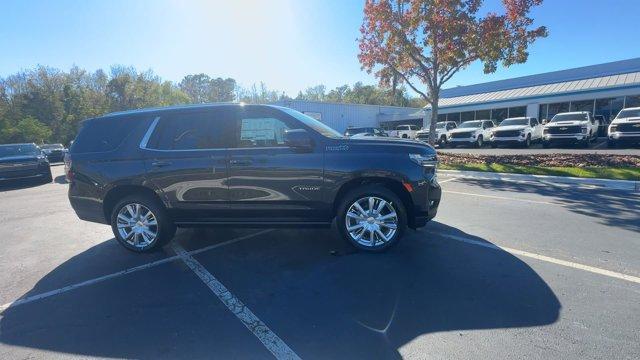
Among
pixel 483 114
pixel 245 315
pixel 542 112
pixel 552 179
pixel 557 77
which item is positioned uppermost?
pixel 557 77

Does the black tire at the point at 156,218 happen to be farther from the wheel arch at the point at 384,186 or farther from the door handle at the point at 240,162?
the wheel arch at the point at 384,186

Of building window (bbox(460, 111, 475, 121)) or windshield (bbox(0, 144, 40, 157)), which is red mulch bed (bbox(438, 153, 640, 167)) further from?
building window (bbox(460, 111, 475, 121))

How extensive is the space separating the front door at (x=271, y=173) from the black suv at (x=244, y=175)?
13 millimetres

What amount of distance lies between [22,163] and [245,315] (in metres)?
Answer: 14.5

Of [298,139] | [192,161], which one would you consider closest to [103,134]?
[192,161]

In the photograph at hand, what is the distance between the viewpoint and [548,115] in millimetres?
28016

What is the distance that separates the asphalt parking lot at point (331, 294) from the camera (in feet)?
9.09

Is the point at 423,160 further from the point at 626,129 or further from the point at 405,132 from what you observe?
the point at 405,132

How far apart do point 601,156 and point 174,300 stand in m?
14.7

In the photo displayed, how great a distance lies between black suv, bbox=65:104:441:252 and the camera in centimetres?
455

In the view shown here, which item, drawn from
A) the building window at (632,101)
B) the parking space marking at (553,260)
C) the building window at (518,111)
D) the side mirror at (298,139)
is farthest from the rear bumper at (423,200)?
the building window at (518,111)

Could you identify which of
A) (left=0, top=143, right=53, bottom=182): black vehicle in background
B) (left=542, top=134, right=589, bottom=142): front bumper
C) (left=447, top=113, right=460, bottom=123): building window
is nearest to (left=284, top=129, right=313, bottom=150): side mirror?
(left=0, top=143, right=53, bottom=182): black vehicle in background

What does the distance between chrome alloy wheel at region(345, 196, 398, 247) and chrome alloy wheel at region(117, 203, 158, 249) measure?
269 cm

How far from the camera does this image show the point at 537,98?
2814cm
